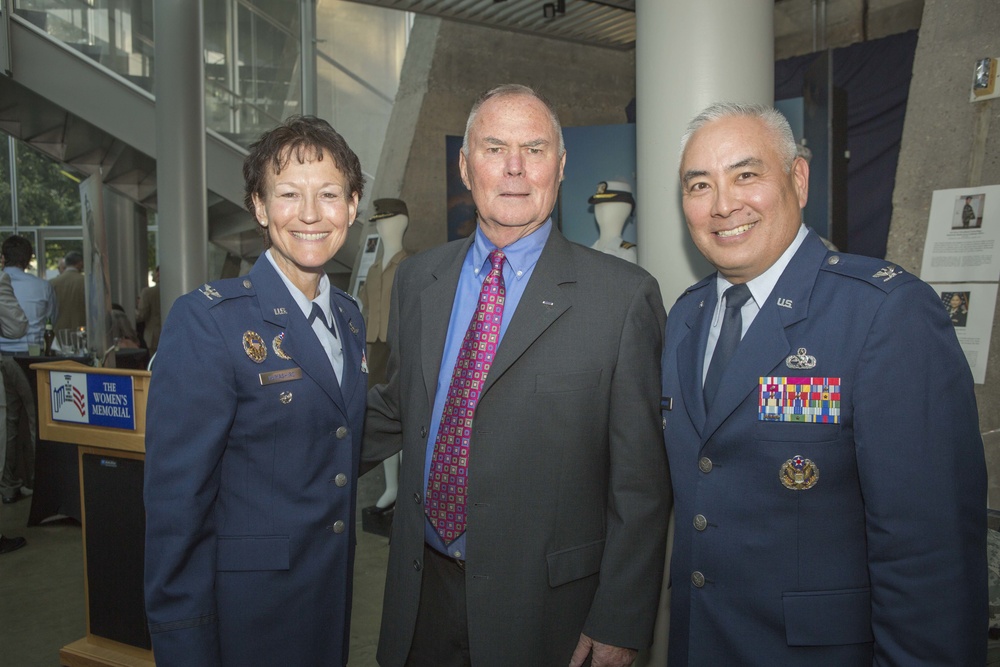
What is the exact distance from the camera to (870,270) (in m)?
1.48

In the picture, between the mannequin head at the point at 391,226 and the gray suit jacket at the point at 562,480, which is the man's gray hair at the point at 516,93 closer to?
the gray suit jacket at the point at 562,480

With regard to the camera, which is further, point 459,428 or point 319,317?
point 319,317

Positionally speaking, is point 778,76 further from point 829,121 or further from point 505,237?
point 505,237

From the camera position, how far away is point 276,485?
1687mm

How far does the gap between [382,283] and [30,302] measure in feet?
10.3

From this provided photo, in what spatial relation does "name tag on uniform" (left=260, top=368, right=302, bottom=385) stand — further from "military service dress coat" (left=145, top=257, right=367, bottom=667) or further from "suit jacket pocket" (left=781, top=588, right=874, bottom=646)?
"suit jacket pocket" (left=781, top=588, right=874, bottom=646)

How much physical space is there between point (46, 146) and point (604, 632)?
917 centimetres

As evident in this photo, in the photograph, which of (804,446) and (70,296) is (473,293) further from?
(70,296)

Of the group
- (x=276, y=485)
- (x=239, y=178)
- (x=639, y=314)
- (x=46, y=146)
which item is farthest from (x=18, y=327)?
(x=639, y=314)

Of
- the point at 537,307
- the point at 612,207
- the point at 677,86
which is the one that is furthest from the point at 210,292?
the point at 612,207

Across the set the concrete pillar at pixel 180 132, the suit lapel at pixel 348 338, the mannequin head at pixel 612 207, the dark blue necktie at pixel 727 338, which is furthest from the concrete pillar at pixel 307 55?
the dark blue necktie at pixel 727 338

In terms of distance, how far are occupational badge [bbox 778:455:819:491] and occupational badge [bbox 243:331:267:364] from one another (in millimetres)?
1119

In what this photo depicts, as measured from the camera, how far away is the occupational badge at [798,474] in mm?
1450

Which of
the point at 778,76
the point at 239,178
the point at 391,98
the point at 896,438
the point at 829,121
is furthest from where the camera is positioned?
the point at 391,98
